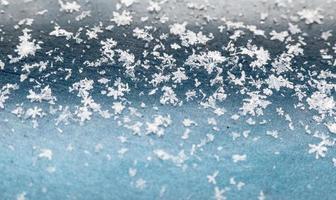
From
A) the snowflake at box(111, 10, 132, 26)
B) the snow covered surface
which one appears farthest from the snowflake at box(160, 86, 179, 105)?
the snowflake at box(111, 10, 132, 26)

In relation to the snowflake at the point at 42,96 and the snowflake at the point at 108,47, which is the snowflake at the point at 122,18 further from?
the snowflake at the point at 42,96

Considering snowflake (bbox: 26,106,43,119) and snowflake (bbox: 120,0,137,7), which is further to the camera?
snowflake (bbox: 120,0,137,7)

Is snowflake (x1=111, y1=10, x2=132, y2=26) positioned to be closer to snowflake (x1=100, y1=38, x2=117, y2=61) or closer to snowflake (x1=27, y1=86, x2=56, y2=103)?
snowflake (x1=100, y1=38, x2=117, y2=61)

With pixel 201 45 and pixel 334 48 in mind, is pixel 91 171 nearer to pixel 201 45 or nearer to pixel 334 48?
pixel 201 45

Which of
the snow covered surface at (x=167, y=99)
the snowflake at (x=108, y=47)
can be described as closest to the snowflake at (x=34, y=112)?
the snow covered surface at (x=167, y=99)

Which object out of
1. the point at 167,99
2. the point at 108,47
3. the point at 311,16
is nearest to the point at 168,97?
the point at 167,99

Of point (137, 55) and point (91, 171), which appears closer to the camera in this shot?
point (91, 171)

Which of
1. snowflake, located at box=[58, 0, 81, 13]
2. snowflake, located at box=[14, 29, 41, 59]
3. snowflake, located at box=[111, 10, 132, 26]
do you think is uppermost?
snowflake, located at box=[58, 0, 81, 13]

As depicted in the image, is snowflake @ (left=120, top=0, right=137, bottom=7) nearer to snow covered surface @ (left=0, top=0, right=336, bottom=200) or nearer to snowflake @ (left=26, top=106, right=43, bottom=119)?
snow covered surface @ (left=0, top=0, right=336, bottom=200)

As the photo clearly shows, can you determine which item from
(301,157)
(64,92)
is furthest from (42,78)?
(301,157)

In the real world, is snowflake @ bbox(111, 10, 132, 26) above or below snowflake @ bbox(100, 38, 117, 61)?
above

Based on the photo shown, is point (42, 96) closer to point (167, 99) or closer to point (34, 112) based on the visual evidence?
point (34, 112)
